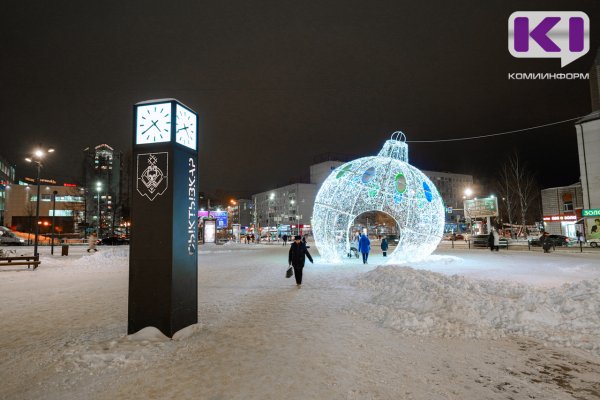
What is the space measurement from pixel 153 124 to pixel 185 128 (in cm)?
55

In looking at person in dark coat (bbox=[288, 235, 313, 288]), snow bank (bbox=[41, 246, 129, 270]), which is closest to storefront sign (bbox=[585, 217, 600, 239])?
person in dark coat (bbox=[288, 235, 313, 288])

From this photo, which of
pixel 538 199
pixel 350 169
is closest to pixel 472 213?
pixel 350 169

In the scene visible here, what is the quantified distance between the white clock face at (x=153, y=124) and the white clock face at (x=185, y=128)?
15cm

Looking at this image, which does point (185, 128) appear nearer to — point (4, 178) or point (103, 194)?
point (103, 194)

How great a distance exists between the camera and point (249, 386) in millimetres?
4258

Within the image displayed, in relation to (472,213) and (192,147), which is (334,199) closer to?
(192,147)

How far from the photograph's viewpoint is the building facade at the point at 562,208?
44.7 meters

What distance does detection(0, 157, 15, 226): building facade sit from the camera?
83644mm

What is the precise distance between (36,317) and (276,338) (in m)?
5.40

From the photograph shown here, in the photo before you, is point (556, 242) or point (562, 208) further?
point (562, 208)

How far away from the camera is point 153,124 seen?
260 inches

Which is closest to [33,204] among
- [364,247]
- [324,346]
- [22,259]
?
[22,259]

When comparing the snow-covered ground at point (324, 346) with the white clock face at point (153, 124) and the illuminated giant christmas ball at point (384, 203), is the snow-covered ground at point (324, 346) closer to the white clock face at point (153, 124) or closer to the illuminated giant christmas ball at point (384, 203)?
the white clock face at point (153, 124)

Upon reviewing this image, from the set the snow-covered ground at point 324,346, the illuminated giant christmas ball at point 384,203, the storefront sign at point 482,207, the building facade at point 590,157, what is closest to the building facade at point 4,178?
the illuminated giant christmas ball at point 384,203
